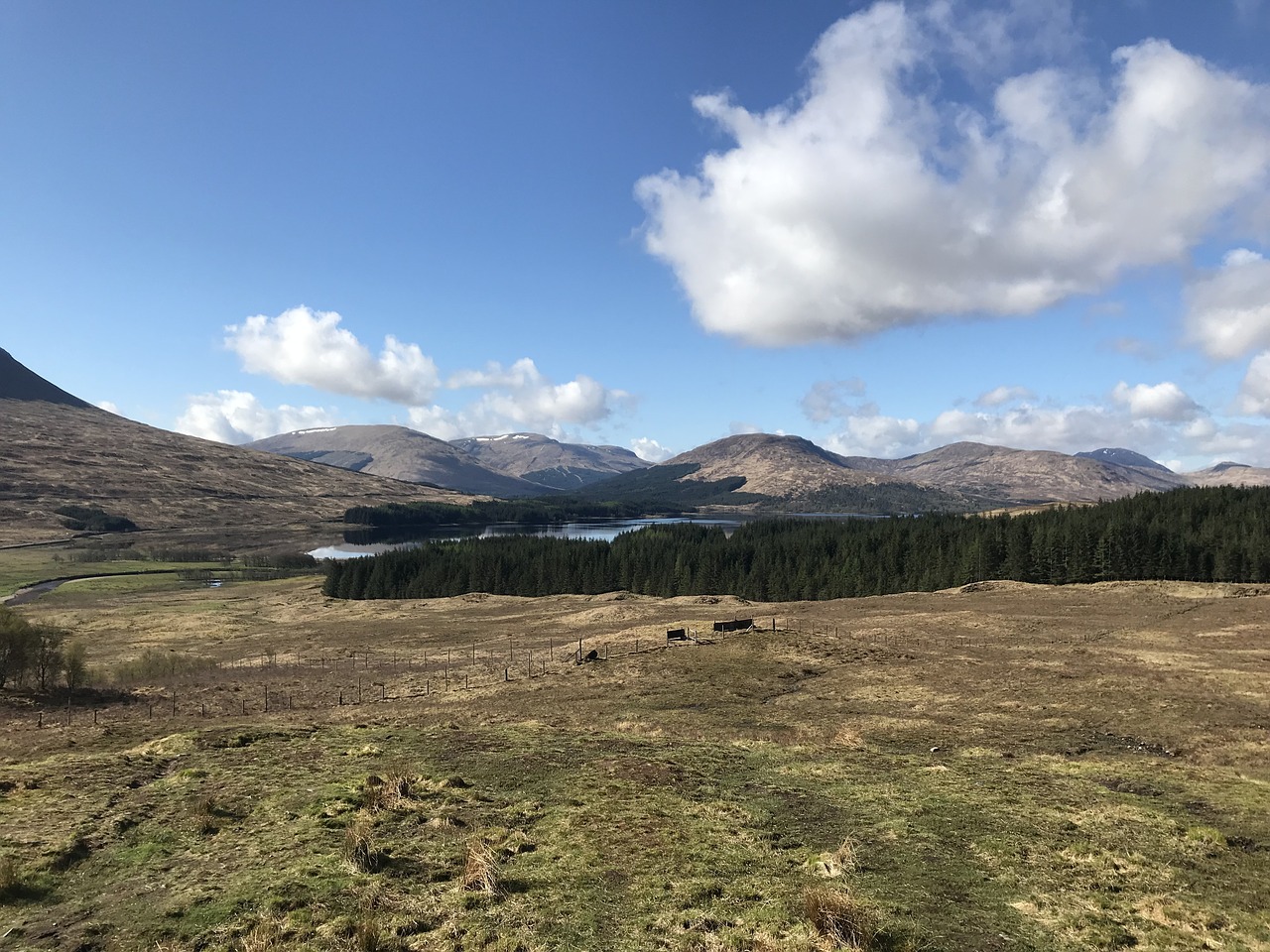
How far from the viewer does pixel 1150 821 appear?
19.8m

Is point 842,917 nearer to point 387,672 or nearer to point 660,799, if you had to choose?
point 660,799

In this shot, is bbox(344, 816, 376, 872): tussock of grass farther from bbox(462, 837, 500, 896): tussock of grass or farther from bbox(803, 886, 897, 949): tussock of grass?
bbox(803, 886, 897, 949): tussock of grass

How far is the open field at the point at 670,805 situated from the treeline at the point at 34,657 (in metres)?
3.72

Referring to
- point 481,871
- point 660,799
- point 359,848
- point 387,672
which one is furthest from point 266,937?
point 387,672

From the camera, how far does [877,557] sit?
128m

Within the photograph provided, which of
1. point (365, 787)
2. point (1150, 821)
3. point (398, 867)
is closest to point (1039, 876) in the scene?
point (1150, 821)

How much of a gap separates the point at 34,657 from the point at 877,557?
123219mm

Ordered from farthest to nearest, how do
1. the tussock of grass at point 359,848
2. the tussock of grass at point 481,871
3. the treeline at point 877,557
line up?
the treeline at point 877,557 < the tussock of grass at point 359,848 < the tussock of grass at point 481,871

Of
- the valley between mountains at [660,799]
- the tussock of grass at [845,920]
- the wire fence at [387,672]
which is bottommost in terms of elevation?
the wire fence at [387,672]

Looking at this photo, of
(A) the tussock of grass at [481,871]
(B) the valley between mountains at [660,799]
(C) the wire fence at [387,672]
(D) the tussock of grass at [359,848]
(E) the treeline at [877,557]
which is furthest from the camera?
(E) the treeline at [877,557]

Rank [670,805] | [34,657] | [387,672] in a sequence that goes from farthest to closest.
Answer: [387,672] < [34,657] < [670,805]

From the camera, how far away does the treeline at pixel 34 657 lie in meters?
42.3

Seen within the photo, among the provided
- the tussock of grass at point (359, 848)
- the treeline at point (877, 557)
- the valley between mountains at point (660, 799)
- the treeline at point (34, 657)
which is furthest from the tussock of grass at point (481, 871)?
the treeline at point (877, 557)

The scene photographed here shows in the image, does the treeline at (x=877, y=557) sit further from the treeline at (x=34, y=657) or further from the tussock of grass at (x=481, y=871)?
the tussock of grass at (x=481, y=871)
